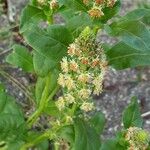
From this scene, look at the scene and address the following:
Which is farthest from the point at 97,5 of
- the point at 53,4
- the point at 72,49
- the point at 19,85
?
the point at 19,85

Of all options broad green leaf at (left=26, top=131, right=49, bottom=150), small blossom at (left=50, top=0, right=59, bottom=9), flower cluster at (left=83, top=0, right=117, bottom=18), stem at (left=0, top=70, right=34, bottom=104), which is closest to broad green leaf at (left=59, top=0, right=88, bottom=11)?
flower cluster at (left=83, top=0, right=117, bottom=18)

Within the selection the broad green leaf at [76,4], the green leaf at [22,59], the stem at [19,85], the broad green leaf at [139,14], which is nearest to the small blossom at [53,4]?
the broad green leaf at [76,4]

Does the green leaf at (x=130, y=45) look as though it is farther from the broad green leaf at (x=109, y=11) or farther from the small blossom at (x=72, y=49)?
the small blossom at (x=72, y=49)

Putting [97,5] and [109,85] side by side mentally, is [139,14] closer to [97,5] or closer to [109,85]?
[97,5]

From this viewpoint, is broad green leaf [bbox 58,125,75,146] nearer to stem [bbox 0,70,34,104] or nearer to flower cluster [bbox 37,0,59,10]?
flower cluster [bbox 37,0,59,10]

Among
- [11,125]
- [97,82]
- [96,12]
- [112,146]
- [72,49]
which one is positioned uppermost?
A: [96,12]

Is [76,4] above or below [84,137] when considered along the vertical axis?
above

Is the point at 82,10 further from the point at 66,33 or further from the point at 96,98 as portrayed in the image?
the point at 96,98
